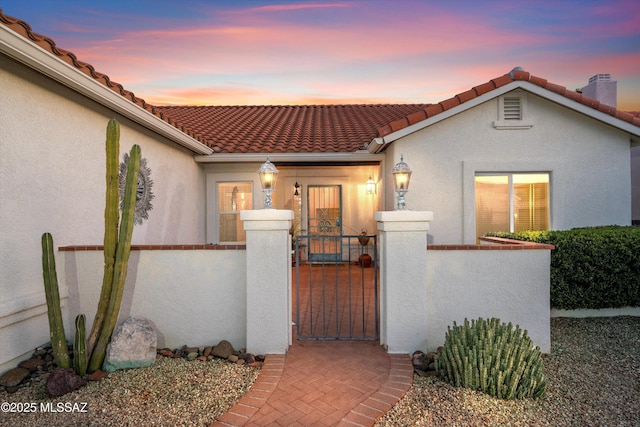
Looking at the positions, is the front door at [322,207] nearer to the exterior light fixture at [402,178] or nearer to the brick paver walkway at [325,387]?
the exterior light fixture at [402,178]

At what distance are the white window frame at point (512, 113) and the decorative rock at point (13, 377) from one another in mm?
8527

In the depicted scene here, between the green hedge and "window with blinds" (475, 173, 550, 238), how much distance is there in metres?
1.75

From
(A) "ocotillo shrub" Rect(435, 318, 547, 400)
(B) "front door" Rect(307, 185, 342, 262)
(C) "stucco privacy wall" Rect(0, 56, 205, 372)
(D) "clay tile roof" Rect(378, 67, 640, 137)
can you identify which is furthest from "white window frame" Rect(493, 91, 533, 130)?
(C) "stucco privacy wall" Rect(0, 56, 205, 372)

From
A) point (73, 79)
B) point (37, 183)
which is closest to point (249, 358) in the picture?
point (37, 183)

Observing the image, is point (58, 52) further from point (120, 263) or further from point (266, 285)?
point (266, 285)

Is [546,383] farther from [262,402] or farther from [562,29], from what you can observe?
[562,29]

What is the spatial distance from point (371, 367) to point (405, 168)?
259 cm

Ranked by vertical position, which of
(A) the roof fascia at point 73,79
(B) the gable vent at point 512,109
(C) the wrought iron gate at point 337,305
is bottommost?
(C) the wrought iron gate at point 337,305

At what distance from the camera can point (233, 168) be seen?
9773mm

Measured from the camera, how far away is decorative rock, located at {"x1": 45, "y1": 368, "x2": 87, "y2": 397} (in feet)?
11.2

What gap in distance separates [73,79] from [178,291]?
2947 mm

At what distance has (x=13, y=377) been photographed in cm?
367

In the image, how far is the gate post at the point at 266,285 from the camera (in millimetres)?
4492

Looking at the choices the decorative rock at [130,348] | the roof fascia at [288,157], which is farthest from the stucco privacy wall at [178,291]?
the roof fascia at [288,157]
